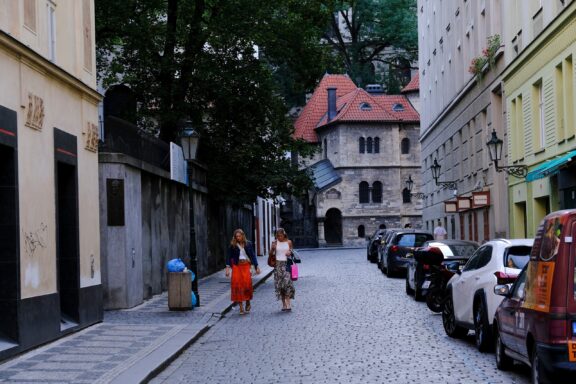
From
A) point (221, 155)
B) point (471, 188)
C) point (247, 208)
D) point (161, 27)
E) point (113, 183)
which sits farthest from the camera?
point (247, 208)

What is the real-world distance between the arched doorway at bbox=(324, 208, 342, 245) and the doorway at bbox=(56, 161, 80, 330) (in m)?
70.8

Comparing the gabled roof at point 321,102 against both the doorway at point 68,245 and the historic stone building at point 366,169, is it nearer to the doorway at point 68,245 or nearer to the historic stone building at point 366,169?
the historic stone building at point 366,169

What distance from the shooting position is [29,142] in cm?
1454

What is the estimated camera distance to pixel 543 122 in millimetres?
26359

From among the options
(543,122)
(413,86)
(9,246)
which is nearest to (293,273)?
(543,122)

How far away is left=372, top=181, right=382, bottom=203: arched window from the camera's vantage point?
88.9 m

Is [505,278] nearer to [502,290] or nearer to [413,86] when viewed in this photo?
[502,290]

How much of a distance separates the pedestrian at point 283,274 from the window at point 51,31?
22.0ft

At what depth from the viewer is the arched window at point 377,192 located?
292 ft

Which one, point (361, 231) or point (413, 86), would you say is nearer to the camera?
point (361, 231)

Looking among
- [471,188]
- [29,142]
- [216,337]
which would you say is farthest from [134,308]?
[471,188]

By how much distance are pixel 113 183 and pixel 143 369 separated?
1005 centimetres

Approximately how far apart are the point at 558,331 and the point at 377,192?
80363 millimetres

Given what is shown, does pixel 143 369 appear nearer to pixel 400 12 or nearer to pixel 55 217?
pixel 55 217
